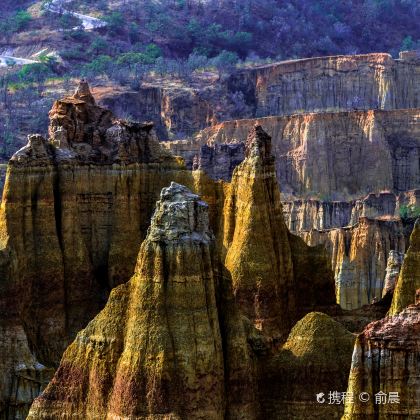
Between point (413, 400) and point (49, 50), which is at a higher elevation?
point (49, 50)

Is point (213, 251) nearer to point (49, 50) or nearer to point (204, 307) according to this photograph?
point (204, 307)

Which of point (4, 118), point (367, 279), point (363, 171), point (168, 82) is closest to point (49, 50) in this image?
point (168, 82)

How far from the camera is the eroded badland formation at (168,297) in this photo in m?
25.9

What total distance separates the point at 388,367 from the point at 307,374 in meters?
4.74

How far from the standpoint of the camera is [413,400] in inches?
891

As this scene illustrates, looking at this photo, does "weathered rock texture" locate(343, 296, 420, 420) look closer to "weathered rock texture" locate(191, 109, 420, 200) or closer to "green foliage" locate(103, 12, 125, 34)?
"weathered rock texture" locate(191, 109, 420, 200)

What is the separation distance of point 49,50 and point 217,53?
16273 mm

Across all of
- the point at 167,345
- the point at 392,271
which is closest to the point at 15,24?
the point at 392,271

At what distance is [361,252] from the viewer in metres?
62.7

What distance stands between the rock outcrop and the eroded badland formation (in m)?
0.02

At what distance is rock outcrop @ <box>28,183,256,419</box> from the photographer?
84.9 ft

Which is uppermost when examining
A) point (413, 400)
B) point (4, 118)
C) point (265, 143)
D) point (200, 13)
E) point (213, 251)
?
point (200, 13)

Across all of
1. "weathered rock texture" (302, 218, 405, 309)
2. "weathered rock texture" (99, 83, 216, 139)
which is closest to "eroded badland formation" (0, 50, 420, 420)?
"weathered rock texture" (302, 218, 405, 309)

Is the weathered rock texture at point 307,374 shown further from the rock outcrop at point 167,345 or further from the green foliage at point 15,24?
the green foliage at point 15,24
